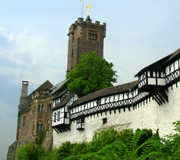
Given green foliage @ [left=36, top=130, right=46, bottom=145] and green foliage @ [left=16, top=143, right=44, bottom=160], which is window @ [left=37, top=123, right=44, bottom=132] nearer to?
green foliage @ [left=36, top=130, right=46, bottom=145]

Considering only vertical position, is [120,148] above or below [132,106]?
below

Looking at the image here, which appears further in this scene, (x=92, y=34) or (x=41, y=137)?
(x=92, y=34)

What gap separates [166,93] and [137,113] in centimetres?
579

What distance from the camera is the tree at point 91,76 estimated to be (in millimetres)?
48438

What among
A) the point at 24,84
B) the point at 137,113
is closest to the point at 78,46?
the point at 24,84

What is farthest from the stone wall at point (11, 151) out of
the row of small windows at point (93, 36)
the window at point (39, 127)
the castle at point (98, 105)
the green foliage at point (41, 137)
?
the row of small windows at point (93, 36)

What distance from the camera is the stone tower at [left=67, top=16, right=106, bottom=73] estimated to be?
6272cm

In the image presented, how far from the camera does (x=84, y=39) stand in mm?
63281

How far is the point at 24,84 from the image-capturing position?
75.2m

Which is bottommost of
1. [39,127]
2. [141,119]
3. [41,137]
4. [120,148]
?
[120,148]

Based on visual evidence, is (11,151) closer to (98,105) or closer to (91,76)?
(91,76)

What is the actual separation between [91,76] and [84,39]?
1573 cm

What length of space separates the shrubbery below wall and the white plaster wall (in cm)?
90

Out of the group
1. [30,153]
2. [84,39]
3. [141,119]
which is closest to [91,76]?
[30,153]
